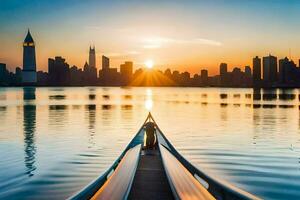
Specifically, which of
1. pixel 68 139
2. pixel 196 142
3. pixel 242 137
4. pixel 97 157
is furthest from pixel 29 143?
pixel 242 137

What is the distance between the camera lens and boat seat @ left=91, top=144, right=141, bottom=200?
972 cm

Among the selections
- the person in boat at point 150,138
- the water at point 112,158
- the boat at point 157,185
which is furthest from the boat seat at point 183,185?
the person in boat at point 150,138

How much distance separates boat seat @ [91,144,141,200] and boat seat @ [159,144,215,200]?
1.42m

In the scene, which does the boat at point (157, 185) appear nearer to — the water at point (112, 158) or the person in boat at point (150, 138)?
the water at point (112, 158)

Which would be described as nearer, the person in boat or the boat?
the boat

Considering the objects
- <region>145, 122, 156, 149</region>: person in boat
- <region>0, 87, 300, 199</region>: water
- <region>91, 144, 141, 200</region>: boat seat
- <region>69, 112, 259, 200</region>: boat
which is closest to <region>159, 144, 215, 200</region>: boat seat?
<region>69, 112, 259, 200</region>: boat

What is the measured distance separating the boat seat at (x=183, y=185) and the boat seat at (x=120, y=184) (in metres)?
1.42

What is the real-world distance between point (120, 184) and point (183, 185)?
2.04 meters

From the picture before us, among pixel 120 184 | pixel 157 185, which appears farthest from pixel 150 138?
pixel 120 184

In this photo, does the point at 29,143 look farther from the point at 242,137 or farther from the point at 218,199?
the point at 218,199

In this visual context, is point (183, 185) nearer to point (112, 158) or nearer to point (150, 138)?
point (150, 138)

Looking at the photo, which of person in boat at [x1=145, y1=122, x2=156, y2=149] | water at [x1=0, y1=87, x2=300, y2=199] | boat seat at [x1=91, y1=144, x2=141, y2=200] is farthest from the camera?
person in boat at [x1=145, y1=122, x2=156, y2=149]

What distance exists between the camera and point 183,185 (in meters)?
10.9

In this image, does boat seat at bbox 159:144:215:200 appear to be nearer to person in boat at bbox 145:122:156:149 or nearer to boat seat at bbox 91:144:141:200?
boat seat at bbox 91:144:141:200
